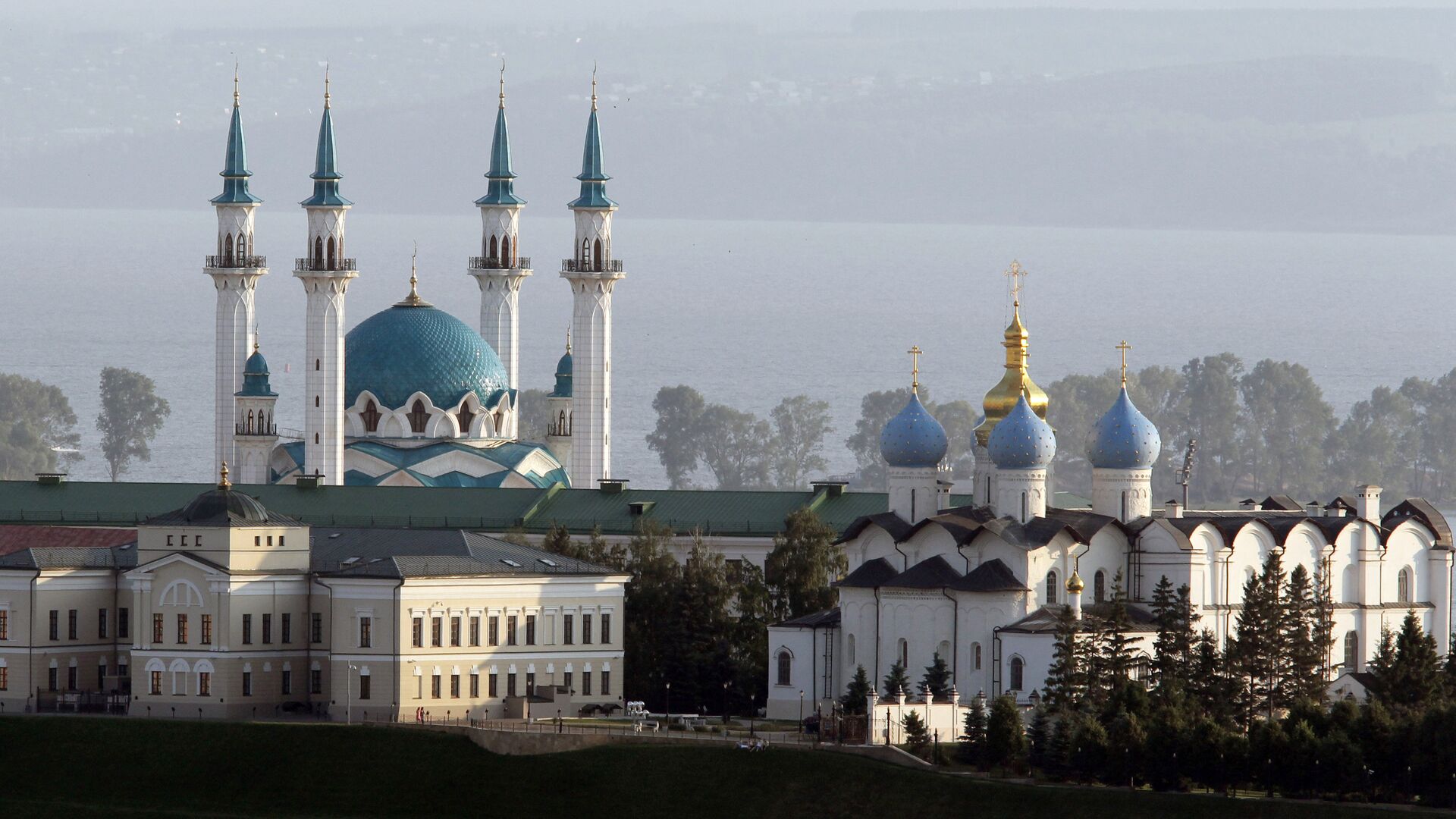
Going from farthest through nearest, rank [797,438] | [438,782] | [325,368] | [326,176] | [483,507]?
[797,438]
[326,176]
[325,368]
[483,507]
[438,782]

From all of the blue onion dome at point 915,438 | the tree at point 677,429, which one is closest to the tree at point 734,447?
the tree at point 677,429

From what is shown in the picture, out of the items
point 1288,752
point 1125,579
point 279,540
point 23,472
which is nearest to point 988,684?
point 1125,579

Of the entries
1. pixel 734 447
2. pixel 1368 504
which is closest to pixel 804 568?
pixel 1368 504

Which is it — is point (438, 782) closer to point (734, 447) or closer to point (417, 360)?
point (417, 360)

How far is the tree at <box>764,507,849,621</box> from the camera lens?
9062 centimetres

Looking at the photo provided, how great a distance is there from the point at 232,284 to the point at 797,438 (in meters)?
72.4

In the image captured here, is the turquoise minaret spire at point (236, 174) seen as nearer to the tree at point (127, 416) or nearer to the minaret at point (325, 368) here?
the minaret at point (325, 368)

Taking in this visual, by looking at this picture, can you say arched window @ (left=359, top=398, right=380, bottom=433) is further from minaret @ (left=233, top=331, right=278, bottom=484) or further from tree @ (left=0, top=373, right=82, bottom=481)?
tree @ (left=0, top=373, right=82, bottom=481)

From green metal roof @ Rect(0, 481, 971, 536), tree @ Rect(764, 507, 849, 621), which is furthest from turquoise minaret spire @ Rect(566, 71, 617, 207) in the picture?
tree @ Rect(764, 507, 849, 621)

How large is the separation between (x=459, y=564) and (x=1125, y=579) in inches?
606

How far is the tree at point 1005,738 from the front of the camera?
7325 cm

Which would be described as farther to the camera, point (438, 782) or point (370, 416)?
point (370, 416)

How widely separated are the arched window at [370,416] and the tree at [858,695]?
3201cm

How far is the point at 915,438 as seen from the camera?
8781 centimetres
